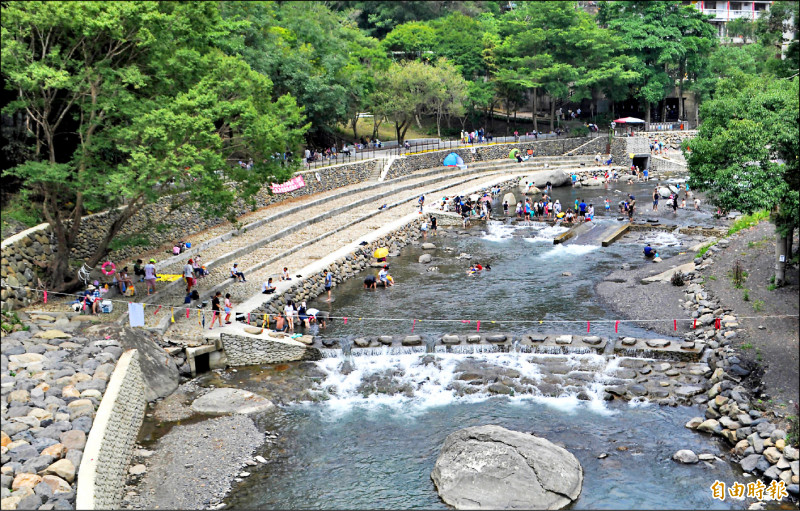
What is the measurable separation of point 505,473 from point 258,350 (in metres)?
11.3

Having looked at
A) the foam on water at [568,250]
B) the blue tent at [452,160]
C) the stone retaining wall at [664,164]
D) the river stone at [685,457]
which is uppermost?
the blue tent at [452,160]

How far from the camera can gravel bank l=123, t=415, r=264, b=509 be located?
17.9m

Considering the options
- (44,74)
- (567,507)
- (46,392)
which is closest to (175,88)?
(44,74)

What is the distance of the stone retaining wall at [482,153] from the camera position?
60.0 m

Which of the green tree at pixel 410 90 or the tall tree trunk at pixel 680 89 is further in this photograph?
the tall tree trunk at pixel 680 89

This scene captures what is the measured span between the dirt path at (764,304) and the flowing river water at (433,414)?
2.56 meters

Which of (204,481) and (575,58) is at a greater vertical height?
(575,58)

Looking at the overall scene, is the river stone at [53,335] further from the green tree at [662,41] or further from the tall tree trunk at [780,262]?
the green tree at [662,41]

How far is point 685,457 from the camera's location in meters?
19.2

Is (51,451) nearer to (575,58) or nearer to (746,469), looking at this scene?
(746,469)

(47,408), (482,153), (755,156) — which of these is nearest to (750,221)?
(755,156)

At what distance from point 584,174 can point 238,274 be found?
4306 centimetres

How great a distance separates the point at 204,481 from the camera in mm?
18672

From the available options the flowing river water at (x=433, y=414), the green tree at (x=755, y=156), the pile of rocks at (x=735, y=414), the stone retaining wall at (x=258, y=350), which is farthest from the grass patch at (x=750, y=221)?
the stone retaining wall at (x=258, y=350)
